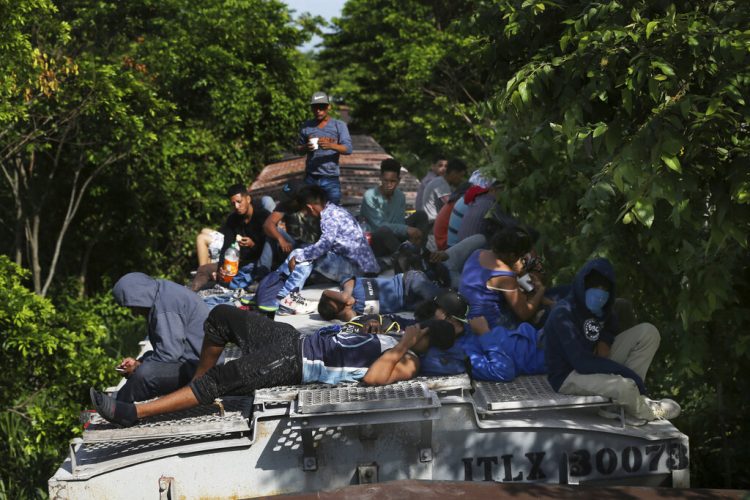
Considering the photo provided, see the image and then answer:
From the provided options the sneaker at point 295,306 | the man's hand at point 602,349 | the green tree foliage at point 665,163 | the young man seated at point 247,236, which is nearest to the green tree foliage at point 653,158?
the green tree foliage at point 665,163

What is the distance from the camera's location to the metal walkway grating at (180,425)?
15.8 feet

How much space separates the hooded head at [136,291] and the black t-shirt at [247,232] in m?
2.80

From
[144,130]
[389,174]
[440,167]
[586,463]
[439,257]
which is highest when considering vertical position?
[144,130]

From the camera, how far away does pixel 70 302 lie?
14.3 metres

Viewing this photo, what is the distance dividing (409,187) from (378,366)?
27.3 ft

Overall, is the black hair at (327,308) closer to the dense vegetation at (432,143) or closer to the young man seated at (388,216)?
the dense vegetation at (432,143)

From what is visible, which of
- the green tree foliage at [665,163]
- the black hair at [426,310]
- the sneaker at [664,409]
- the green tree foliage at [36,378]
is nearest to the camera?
the green tree foliage at [665,163]

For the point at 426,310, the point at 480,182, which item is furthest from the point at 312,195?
the point at 426,310

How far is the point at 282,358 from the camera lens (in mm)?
5398

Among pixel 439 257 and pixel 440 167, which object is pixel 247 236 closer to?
pixel 439 257

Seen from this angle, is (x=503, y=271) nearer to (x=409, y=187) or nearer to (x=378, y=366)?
(x=378, y=366)

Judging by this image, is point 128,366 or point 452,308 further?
point 452,308

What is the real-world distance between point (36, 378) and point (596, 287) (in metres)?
5.92

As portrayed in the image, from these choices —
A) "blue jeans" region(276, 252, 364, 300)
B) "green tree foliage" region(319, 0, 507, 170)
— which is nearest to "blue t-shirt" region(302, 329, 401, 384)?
"blue jeans" region(276, 252, 364, 300)
